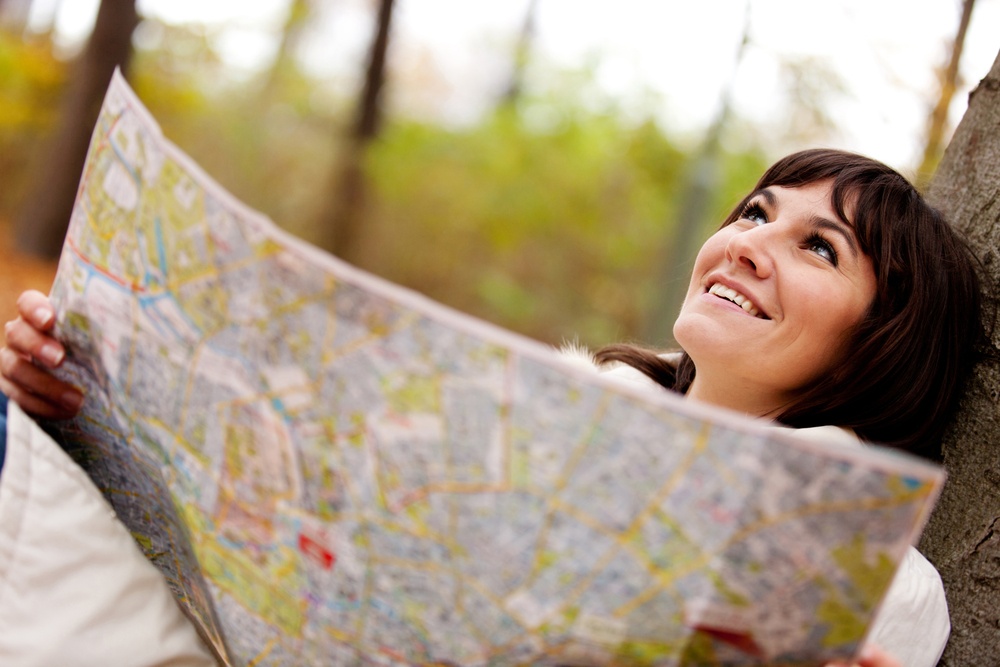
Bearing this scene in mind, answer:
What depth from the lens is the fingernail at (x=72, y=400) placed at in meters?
1.40

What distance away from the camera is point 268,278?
1.06 meters

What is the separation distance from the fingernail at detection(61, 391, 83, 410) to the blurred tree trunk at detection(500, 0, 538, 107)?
10.6 m

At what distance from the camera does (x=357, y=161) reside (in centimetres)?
1146

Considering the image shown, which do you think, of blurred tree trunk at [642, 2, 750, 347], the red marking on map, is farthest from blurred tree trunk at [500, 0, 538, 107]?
the red marking on map

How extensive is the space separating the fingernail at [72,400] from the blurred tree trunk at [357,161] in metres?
10.2

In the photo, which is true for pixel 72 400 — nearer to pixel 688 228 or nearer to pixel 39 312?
pixel 39 312

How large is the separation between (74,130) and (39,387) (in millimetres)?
8610

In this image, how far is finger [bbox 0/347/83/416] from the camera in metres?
1.41

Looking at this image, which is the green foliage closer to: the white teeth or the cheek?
the cheek

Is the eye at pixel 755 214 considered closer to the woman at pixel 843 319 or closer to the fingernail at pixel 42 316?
the woman at pixel 843 319

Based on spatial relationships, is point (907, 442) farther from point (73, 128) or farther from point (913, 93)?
point (73, 128)

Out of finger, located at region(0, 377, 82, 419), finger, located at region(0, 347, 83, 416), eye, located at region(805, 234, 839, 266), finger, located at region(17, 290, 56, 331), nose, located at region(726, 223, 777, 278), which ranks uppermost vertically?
eye, located at region(805, 234, 839, 266)

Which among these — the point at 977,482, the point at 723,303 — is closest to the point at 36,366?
the point at 723,303

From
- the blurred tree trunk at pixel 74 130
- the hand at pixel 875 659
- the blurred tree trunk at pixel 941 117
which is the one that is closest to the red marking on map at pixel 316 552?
the hand at pixel 875 659
